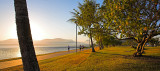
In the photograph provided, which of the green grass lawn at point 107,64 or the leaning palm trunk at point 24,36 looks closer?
A: the leaning palm trunk at point 24,36

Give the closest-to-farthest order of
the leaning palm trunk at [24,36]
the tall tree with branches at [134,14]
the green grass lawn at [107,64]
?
the leaning palm trunk at [24,36] < the green grass lawn at [107,64] < the tall tree with branches at [134,14]

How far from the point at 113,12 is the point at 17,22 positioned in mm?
9338

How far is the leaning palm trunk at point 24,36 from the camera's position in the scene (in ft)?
15.8

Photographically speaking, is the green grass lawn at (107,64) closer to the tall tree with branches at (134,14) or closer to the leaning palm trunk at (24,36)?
the tall tree with branches at (134,14)

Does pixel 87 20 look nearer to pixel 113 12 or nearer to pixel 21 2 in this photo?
pixel 113 12

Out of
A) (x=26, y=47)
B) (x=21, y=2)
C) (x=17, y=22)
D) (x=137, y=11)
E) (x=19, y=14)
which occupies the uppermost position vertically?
(x=137, y=11)

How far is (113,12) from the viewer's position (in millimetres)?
11453

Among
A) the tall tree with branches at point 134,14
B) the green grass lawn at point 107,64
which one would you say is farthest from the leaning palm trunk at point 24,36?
the tall tree with branches at point 134,14

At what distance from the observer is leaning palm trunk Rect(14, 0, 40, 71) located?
15.8 feet

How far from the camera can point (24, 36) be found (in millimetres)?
4812

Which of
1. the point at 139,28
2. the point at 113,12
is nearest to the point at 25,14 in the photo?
the point at 113,12

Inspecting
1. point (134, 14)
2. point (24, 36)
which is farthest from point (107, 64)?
point (24, 36)

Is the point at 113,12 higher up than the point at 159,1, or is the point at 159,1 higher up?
the point at 159,1

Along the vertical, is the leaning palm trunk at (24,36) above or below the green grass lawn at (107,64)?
above
